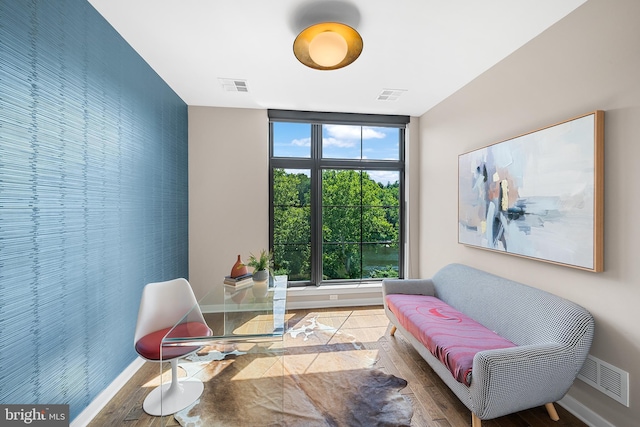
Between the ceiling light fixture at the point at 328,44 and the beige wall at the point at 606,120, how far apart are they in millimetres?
1450

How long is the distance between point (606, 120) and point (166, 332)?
10.9 ft

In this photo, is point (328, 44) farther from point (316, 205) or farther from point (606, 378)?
point (606, 378)

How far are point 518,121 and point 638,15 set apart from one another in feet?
2.82

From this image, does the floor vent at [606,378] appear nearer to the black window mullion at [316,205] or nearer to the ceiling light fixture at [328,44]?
the ceiling light fixture at [328,44]

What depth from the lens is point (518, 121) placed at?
2.31 metres

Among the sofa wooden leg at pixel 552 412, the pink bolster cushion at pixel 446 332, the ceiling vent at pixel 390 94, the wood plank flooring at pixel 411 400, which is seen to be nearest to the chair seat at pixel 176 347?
the wood plank flooring at pixel 411 400

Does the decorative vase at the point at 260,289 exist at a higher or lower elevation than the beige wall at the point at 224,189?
lower

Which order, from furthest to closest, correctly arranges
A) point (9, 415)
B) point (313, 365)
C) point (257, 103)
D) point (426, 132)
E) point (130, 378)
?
point (426, 132) → point (257, 103) → point (313, 365) → point (130, 378) → point (9, 415)

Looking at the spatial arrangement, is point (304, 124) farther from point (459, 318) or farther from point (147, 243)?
point (459, 318)

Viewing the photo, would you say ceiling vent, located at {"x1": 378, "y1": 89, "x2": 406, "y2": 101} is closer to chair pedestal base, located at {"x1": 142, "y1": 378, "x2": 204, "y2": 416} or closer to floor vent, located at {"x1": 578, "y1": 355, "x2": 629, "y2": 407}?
floor vent, located at {"x1": 578, "y1": 355, "x2": 629, "y2": 407}

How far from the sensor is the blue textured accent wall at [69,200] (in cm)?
131

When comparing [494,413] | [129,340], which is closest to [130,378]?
[129,340]

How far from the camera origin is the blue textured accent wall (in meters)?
1.31
